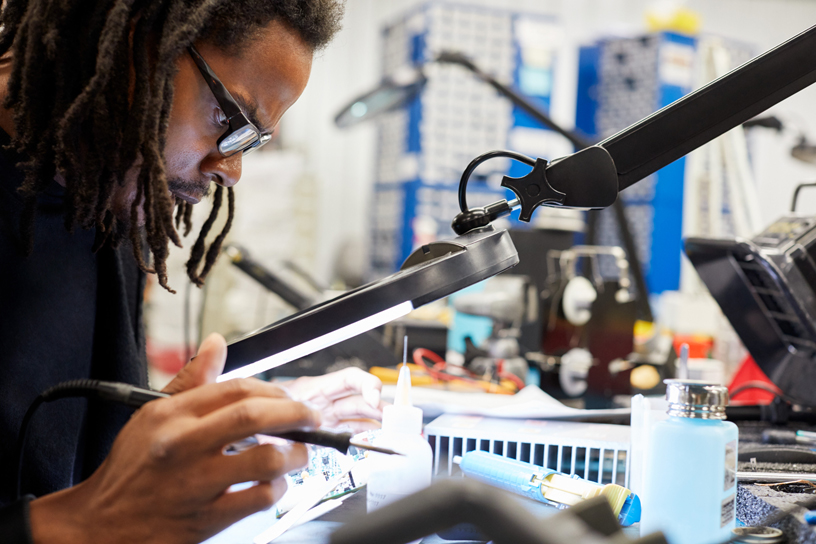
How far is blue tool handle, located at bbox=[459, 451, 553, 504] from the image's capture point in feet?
1.81

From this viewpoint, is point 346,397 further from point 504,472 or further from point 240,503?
point 240,503

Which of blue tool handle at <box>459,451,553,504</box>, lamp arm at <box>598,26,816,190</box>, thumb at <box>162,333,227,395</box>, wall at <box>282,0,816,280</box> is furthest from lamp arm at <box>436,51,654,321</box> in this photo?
wall at <box>282,0,816,280</box>

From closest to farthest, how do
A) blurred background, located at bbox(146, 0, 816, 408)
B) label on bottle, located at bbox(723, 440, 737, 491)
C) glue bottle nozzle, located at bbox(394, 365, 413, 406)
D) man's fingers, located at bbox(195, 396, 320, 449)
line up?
man's fingers, located at bbox(195, 396, 320, 449) < label on bottle, located at bbox(723, 440, 737, 491) < glue bottle nozzle, located at bbox(394, 365, 413, 406) < blurred background, located at bbox(146, 0, 816, 408)

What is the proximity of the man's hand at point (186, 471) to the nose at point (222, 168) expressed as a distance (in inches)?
15.2

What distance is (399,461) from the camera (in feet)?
1.75

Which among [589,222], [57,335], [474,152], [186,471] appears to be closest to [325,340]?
[186,471]

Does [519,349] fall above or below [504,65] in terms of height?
below

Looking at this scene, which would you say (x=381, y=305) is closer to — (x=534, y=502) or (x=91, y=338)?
(x=534, y=502)

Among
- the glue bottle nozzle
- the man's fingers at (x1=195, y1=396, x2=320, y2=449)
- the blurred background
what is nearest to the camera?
the man's fingers at (x1=195, y1=396, x2=320, y2=449)

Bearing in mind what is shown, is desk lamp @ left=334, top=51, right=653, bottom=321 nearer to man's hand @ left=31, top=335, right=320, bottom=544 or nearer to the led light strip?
the led light strip

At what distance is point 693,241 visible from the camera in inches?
36.6

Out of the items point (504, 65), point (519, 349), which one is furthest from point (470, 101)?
point (519, 349)

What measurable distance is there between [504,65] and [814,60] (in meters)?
2.71

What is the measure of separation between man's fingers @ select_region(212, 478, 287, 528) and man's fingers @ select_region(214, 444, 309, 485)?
0.5 inches
